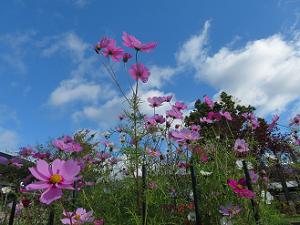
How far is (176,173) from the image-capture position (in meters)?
2.34

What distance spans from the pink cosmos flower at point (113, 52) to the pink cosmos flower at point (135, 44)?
7 cm

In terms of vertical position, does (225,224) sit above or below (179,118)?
below

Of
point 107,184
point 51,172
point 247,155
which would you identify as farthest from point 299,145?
point 51,172

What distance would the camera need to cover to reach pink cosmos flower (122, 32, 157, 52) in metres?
1.83

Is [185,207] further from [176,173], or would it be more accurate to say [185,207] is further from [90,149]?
[90,149]

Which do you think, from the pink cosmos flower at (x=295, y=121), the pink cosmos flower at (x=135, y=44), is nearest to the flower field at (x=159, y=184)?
the pink cosmos flower at (x=135, y=44)

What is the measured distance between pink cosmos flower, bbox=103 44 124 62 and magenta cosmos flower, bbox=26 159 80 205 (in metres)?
0.95

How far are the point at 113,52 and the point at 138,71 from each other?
161mm

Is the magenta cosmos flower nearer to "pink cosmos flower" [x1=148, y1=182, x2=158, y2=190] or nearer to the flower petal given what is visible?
the flower petal

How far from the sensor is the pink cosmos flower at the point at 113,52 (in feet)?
6.17

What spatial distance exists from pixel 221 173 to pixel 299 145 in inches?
76.6

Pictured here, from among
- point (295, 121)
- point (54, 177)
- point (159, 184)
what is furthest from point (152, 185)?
point (295, 121)

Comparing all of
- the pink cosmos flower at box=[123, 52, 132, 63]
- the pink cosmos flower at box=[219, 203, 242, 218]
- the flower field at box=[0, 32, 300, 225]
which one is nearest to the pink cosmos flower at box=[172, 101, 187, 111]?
the flower field at box=[0, 32, 300, 225]

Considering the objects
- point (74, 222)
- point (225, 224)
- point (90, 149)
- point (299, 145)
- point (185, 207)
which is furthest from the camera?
point (90, 149)
